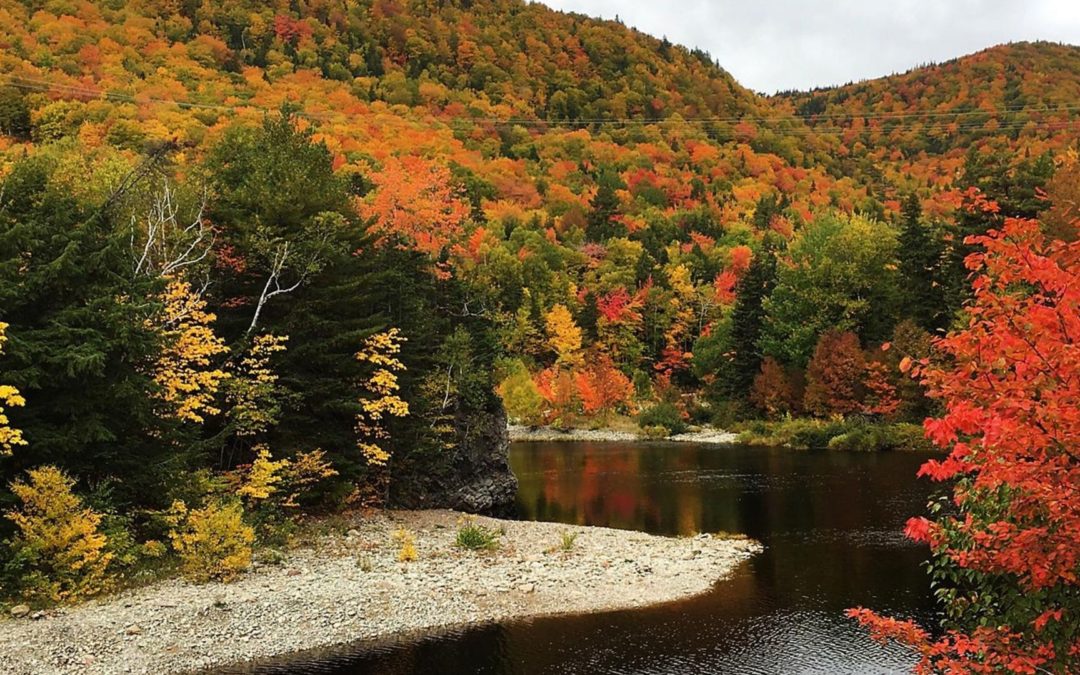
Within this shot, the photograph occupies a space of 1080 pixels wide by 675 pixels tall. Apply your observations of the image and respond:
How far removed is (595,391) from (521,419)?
23.4ft

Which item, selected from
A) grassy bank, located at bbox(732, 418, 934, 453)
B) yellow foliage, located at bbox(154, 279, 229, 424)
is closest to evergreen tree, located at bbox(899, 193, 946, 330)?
grassy bank, located at bbox(732, 418, 934, 453)

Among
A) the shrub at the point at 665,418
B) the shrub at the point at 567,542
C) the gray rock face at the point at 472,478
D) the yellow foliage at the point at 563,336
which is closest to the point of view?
the shrub at the point at 567,542

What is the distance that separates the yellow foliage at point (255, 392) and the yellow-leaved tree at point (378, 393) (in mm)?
3035

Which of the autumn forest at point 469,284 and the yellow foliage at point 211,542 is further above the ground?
the autumn forest at point 469,284

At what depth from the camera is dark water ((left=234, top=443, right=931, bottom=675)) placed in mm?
15125

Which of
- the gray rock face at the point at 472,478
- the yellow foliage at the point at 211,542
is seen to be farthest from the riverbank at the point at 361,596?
the gray rock face at the point at 472,478

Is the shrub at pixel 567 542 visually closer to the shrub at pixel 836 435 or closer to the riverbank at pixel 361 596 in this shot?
the riverbank at pixel 361 596

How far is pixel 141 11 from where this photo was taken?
109 m

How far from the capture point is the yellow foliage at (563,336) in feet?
238

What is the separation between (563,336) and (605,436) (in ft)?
45.3

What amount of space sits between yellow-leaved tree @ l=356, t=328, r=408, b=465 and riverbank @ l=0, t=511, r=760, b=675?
105 inches

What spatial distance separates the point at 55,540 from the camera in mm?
15969

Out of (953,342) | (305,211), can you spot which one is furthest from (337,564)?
(953,342)

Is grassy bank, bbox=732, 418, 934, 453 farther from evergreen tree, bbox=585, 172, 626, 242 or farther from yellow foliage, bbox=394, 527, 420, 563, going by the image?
evergreen tree, bbox=585, 172, 626, 242
